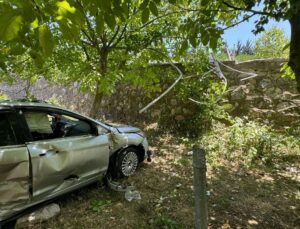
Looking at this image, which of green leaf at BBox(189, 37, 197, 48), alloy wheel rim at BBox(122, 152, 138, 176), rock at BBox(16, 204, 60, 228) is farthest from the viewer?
alloy wheel rim at BBox(122, 152, 138, 176)

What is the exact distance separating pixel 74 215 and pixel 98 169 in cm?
75

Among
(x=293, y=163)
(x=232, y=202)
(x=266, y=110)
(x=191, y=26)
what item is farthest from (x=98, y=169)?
(x=266, y=110)

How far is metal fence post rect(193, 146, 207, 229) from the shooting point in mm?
1853

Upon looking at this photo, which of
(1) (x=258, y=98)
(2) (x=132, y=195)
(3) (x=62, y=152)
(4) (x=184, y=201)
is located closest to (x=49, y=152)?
(3) (x=62, y=152)

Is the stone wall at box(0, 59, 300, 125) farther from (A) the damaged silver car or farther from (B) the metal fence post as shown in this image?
(B) the metal fence post

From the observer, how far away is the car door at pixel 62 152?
10.7 ft

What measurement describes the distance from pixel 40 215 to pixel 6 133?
43.4 inches

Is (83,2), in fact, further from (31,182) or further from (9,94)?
(9,94)

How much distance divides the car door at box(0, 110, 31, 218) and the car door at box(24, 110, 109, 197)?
0.10 meters

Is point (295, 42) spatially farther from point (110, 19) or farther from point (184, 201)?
point (184, 201)

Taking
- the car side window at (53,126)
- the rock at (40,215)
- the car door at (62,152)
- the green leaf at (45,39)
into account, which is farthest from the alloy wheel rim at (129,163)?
the green leaf at (45,39)

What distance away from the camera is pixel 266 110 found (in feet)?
24.0

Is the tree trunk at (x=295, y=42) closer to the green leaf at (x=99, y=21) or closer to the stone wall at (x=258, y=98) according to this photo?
the green leaf at (x=99, y=21)

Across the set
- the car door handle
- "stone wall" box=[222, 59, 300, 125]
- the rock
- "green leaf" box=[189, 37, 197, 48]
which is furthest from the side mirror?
"stone wall" box=[222, 59, 300, 125]
